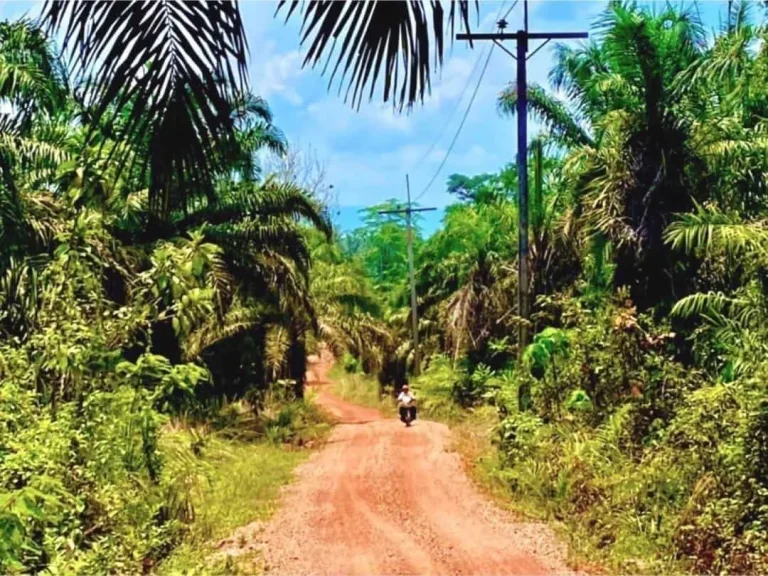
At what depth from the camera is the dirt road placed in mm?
7648

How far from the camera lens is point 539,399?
11.8 metres

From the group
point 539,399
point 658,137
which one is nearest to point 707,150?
point 658,137

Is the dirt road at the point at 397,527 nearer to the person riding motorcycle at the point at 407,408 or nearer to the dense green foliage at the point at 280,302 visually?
the dense green foliage at the point at 280,302

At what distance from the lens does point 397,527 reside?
9.14 meters

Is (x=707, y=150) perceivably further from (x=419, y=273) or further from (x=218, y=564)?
(x=419, y=273)

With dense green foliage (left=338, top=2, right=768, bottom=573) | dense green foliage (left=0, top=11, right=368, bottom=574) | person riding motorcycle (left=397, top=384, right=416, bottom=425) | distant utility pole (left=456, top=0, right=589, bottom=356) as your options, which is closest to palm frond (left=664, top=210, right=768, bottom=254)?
dense green foliage (left=338, top=2, right=768, bottom=573)

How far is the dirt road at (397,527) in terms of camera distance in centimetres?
765

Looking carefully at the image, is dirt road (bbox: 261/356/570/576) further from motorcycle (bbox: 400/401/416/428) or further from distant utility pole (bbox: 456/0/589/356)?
motorcycle (bbox: 400/401/416/428)

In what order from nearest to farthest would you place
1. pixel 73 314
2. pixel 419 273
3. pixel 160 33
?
pixel 160 33 < pixel 73 314 < pixel 419 273

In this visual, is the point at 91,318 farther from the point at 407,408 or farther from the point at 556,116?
the point at 407,408

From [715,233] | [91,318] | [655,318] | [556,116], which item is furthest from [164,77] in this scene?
[556,116]

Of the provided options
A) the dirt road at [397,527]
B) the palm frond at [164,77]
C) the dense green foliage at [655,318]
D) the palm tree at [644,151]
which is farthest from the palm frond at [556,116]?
the palm frond at [164,77]

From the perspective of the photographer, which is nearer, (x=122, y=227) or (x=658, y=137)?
(x=658, y=137)

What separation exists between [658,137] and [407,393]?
11.1 metres
